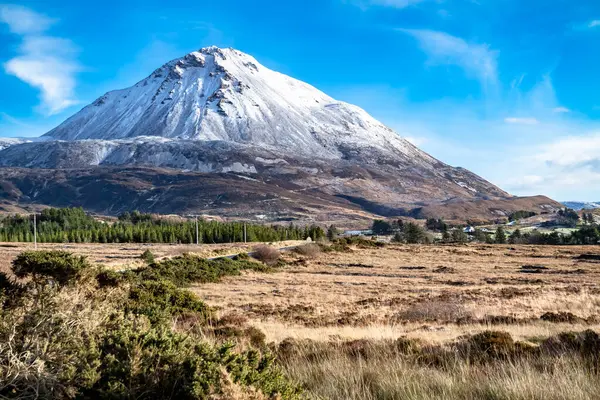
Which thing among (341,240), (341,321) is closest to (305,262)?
(341,240)

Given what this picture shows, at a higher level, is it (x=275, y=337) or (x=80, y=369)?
(x=80, y=369)

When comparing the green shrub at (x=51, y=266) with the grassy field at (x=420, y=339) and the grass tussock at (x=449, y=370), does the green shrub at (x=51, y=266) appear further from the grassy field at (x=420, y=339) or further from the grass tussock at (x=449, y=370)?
the grass tussock at (x=449, y=370)

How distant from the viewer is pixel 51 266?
14258mm

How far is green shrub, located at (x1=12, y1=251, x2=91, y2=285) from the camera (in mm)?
13953

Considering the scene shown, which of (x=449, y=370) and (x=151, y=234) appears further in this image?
(x=151, y=234)

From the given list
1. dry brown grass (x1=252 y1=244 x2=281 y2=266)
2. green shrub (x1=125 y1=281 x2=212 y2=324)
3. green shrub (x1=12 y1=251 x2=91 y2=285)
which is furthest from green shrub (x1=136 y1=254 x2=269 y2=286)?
green shrub (x1=12 y1=251 x2=91 y2=285)

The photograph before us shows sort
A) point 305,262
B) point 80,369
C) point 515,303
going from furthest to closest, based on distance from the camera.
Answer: point 305,262, point 515,303, point 80,369

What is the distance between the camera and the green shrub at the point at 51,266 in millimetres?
13953

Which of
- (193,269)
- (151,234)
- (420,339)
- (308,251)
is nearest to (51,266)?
(420,339)

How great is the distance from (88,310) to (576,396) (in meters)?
5.65

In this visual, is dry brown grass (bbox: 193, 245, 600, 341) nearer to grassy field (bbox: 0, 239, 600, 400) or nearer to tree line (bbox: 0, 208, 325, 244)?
grassy field (bbox: 0, 239, 600, 400)

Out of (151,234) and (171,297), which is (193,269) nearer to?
(171,297)

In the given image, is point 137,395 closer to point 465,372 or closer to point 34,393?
point 34,393

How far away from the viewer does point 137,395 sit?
4.32 metres
